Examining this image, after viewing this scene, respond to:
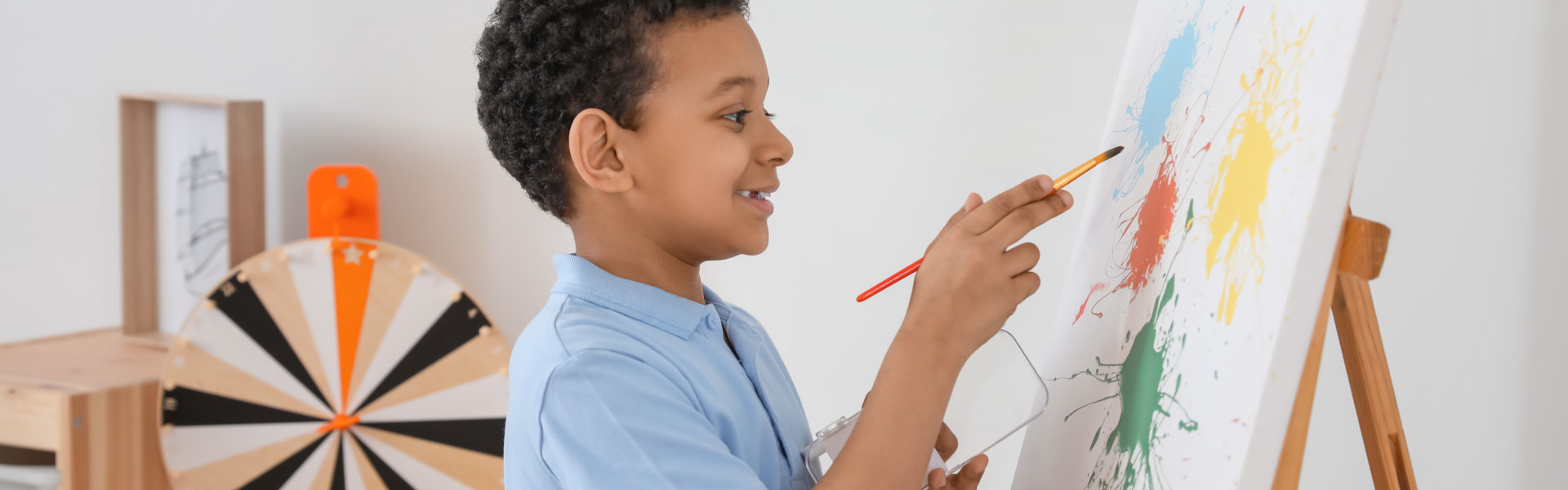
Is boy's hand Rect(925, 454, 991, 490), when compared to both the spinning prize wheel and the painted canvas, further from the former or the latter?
the spinning prize wheel

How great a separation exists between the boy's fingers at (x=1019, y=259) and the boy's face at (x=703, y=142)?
0.16m

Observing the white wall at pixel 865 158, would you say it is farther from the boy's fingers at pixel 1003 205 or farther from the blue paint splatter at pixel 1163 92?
the boy's fingers at pixel 1003 205

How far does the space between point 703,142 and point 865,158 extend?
761mm

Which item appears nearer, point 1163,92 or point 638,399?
point 638,399

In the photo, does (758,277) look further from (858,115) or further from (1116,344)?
(1116,344)

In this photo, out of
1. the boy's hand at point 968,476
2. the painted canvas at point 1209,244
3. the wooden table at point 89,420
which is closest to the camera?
the painted canvas at point 1209,244

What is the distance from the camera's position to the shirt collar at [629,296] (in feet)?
2.27

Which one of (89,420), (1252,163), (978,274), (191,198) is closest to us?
(1252,163)

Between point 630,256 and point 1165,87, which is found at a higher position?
point 1165,87

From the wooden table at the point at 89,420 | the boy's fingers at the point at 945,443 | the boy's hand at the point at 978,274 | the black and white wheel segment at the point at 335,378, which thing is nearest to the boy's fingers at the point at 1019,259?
the boy's hand at the point at 978,274

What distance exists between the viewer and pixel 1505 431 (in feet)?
3.09

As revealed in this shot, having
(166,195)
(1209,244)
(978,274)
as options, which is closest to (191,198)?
(166,195)

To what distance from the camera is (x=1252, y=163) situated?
542 mm

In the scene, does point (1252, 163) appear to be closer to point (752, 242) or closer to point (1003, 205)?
point (1003, 205)
